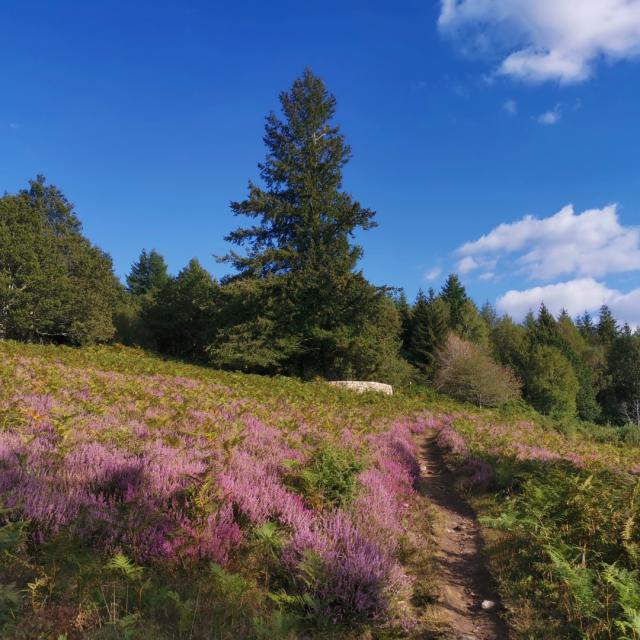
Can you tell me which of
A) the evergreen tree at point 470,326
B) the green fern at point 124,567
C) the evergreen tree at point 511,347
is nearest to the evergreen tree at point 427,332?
the evergreen tree at point 470,326

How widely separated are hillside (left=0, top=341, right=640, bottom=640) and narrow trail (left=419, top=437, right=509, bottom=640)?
0.10 m

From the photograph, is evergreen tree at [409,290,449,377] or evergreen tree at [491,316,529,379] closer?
evergreen tree at [409,290,449,377]

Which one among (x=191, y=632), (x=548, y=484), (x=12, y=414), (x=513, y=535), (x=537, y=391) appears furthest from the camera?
(x=537, y=391)

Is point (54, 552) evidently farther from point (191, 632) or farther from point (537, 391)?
point (537, 391)

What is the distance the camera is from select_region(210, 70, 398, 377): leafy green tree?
27938mm

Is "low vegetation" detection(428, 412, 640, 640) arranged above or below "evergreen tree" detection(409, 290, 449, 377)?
below

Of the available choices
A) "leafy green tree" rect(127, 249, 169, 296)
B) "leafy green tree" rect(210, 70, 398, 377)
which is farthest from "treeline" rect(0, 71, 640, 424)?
"leafy green tree" rect(127, 249, 169, 296)

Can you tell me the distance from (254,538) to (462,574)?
8.55ft

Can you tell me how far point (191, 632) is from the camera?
299cm

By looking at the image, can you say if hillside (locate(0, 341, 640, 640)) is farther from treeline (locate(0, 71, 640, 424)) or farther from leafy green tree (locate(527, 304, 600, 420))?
leafy green tree (locate(527, 304, 600, 420))

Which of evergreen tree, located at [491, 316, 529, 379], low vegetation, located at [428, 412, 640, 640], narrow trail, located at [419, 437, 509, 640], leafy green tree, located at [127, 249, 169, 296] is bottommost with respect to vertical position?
narrow trail, located at [419, 437, 509, 640]

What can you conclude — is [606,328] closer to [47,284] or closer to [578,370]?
[578,370]

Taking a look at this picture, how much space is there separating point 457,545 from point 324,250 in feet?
81.5

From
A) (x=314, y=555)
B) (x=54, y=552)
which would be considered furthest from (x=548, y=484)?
(x=54, y=552)
